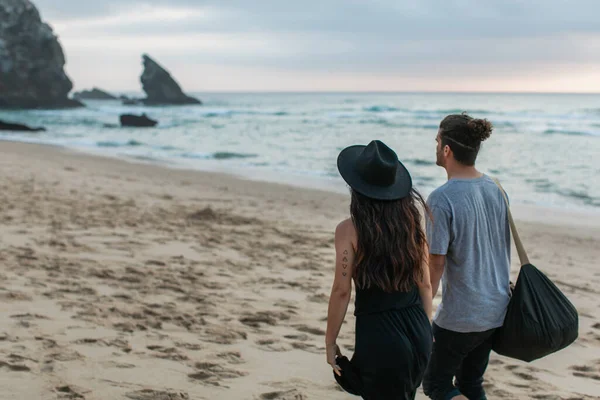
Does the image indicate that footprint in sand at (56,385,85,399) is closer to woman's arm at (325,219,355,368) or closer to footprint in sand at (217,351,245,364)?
footprint in sand at (217,351,245,364)

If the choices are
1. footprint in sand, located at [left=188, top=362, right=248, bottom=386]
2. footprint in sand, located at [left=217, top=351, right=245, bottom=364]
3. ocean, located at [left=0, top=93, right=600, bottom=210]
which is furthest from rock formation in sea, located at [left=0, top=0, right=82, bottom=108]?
footprint in sand, located at [left=188, top=362, right=248, bottom=386]

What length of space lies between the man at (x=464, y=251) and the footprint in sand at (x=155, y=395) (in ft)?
4.67

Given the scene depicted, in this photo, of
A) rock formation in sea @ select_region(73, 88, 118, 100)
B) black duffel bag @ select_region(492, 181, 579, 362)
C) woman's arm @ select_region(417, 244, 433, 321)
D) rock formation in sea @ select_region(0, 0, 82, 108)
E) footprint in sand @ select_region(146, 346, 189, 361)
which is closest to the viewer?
woman's arm @ select_region(417, 244, 433, 321)

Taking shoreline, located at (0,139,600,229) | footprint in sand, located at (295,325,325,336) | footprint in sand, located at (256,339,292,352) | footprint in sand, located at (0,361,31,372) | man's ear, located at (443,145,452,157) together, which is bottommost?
footprint in sand, located at (0,361,31,372)

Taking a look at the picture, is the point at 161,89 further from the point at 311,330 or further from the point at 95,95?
the point at 311,330

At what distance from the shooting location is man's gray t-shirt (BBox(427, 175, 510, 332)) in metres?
2.78

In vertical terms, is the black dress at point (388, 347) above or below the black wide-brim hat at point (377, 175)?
below

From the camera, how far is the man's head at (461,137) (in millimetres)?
2754

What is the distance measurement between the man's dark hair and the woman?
0.39 meters

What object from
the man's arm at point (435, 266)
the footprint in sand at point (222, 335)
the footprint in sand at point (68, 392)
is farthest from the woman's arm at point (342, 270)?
the footprint in sand at point (222, 335)

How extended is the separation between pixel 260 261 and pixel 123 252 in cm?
140

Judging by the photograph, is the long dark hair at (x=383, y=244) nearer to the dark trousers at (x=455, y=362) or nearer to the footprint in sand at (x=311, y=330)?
the dark trousers at (x=455, y=362)

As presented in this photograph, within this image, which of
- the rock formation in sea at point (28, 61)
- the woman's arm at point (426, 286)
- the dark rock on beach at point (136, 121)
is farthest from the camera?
the rock formation in sea at point (28, 61)

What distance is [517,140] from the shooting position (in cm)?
2675
